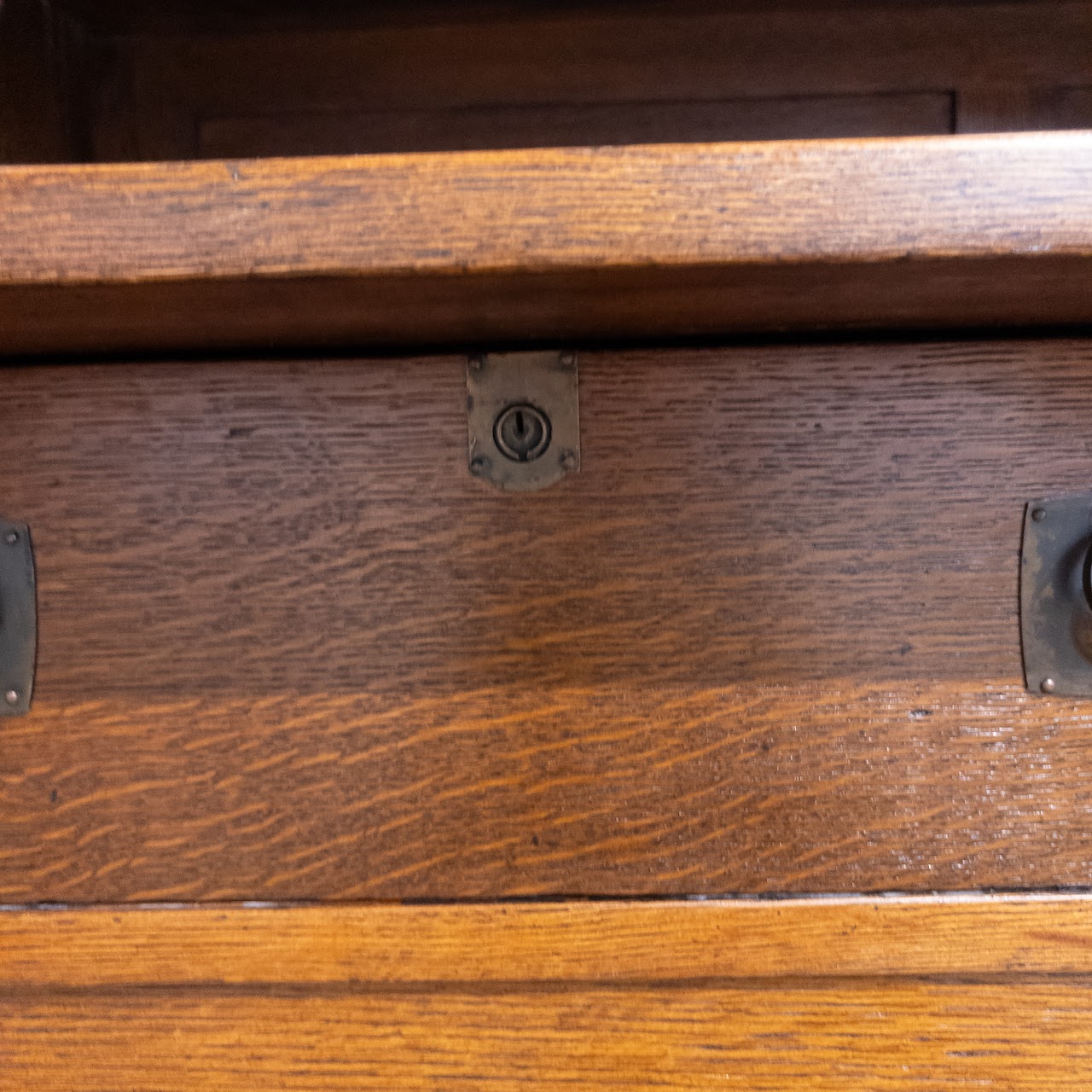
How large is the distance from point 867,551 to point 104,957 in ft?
2.08

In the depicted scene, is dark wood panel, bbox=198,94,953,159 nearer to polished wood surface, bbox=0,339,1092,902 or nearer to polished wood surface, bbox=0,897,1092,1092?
polished wood surface, bbox=0,339,1092,902

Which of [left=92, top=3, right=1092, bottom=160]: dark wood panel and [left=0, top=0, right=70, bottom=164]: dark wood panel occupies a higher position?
[left=92, top=3, right=1092, bottom=160]: dark wood panel

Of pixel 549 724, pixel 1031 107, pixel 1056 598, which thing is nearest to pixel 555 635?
pixel 549 724

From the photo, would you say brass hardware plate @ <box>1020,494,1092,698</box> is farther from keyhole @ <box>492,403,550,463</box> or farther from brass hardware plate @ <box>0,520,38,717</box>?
brass hardware plate @ <box>0,520,38,717</box>

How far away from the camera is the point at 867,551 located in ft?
1.94

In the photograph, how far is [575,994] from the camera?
588mm

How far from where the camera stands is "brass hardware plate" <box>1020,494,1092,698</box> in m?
0.59

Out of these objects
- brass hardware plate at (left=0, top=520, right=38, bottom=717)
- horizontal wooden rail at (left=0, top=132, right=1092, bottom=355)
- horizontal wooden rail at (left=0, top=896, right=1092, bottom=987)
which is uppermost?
horizontal wooden rail at (left=0, top=132, right=1092, bottom=355)

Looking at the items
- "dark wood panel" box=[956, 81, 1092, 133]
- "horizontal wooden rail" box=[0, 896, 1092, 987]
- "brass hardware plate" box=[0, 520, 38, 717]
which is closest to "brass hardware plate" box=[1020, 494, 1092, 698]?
"horizontal wooden rail" box=[0, 896, 1092, 987]

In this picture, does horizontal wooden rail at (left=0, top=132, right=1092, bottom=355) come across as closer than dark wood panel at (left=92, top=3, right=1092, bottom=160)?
Yes

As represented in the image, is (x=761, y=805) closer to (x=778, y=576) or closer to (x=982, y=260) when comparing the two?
(x=778, y=576)

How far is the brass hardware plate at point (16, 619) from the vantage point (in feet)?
1.97

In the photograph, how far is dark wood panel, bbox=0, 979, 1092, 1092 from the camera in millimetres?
582

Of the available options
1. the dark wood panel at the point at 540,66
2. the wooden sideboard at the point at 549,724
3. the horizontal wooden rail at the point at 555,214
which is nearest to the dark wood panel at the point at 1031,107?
the dark wood panel at the point at 540,66
